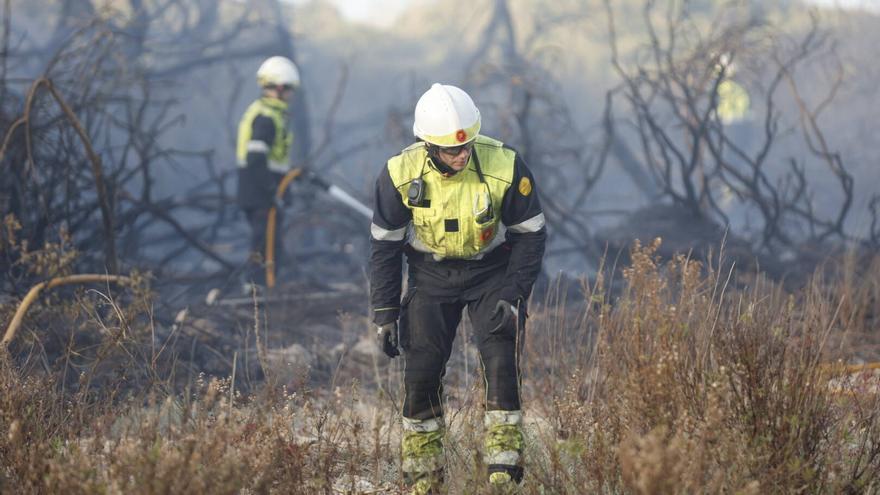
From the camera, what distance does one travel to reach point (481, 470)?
3107mm

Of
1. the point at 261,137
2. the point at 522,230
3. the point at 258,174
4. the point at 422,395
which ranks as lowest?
the point at 422,395

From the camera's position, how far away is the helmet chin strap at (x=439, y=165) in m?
3.79

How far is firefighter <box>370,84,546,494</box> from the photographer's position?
377 centimetres

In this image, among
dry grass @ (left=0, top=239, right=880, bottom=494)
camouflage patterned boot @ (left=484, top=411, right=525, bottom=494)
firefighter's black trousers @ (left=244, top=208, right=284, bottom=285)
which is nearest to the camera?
dry grass @ (left=0, top=239, right=880, bottom=494)

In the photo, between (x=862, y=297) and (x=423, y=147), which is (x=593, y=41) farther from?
(x=423, y=147)

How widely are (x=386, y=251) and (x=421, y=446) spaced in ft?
2.68

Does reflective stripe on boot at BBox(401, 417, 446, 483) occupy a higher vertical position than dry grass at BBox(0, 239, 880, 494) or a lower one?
lower

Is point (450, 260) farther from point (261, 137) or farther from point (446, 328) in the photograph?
point (261, 137)

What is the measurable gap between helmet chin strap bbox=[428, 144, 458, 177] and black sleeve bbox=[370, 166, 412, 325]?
20 centimetres

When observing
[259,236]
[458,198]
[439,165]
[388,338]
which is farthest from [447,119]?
[259,236]

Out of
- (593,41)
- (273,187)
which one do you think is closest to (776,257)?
(273,187)

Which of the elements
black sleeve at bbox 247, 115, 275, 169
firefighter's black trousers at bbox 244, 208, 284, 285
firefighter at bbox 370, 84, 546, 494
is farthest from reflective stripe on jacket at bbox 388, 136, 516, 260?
firefighter's black trousers at bbox 244, 208, 284, 285

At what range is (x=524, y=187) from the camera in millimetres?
3840

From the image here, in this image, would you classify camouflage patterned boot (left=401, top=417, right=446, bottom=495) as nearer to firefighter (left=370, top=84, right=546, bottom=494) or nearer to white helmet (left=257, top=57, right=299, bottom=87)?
firefighter (left=370, top=84, right=546, bottom=494)
